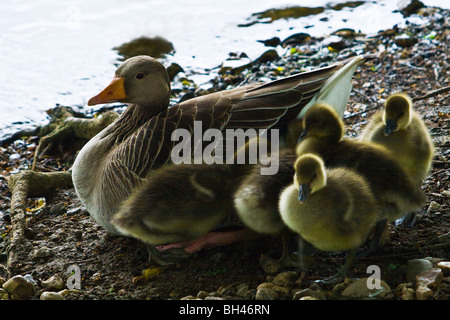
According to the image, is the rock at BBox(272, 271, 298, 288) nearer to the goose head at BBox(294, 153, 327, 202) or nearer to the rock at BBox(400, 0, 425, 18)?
the goose head at BBox(294, 153, 327, 202)

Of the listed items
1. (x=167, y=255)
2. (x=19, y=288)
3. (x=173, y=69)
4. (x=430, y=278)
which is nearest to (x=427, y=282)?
(x=430, y=278)

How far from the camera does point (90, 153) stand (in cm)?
407

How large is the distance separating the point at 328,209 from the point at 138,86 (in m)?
1.71

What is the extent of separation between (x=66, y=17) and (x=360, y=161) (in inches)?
283

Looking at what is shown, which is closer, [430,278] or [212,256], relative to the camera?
[430,278]

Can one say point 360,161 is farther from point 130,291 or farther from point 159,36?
point 159,36

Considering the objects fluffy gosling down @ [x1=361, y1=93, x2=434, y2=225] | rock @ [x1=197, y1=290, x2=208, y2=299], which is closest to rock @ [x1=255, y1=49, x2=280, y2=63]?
fluffy gosling down @ [x1=361, y1=93, x2=434, y2=225]

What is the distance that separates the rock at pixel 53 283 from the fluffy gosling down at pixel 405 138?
7.04 feet

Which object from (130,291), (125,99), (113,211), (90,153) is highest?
(125,99)

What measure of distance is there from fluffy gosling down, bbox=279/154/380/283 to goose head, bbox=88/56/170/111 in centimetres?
144

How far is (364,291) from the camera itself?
3023 millimetres

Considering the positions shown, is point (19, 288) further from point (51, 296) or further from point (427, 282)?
point (427, 282)

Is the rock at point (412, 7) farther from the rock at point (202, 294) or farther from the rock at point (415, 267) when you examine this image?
the rock at point (202, 294)
